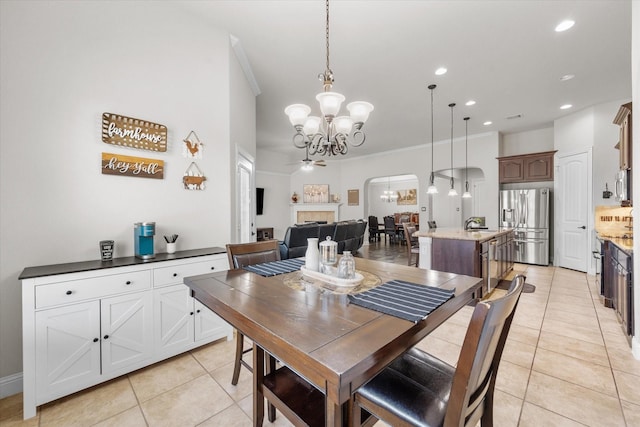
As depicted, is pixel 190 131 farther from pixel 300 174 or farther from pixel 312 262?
pixel 300 174

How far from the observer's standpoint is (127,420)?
1.63m

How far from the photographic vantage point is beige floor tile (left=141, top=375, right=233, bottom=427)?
5.38ft

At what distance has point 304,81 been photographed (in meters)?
4.04

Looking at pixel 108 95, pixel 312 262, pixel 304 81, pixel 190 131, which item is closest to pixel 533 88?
pixel 304 81

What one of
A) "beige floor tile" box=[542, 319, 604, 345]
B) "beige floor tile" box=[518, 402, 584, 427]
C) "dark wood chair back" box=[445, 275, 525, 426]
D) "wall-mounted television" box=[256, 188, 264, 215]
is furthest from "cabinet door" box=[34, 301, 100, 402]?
"wall-mounted television" box=[256, 188, 264, 215]

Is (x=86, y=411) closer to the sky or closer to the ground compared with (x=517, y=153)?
closer to the ground

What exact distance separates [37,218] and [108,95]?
110cm

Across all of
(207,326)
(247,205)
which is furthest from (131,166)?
(247,205)

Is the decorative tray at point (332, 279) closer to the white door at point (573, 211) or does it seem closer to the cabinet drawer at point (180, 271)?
the cabinet drawer at point (180, 271)

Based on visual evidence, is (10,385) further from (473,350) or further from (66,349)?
(473,350)

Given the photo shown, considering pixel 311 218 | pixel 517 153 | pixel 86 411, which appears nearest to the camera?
pixel 86 411

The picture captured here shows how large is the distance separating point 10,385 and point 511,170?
8282 mm

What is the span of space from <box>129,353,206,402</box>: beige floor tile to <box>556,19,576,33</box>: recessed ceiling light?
4.79m

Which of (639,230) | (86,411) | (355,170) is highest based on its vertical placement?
(355,170)
